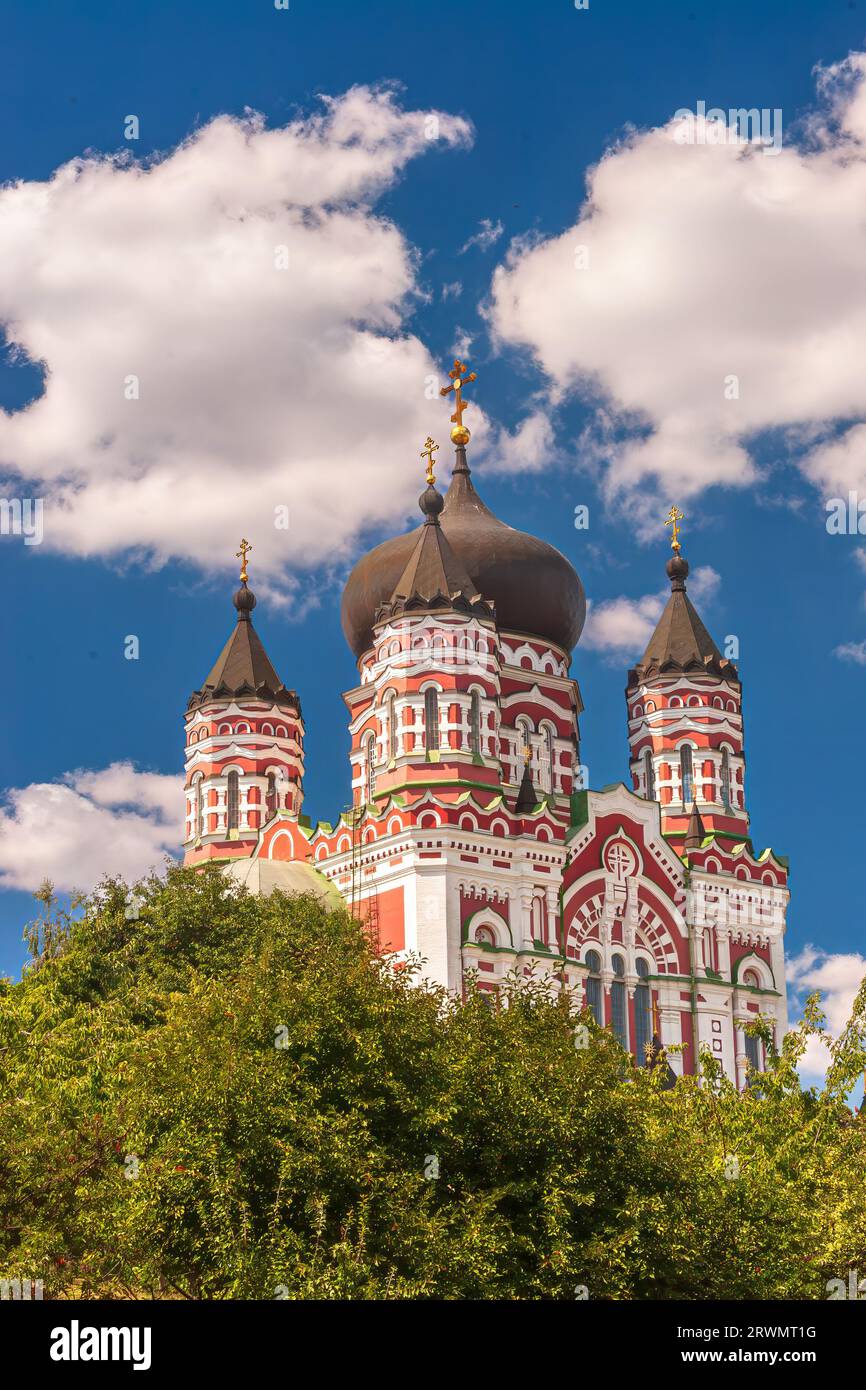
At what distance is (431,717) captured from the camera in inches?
1465

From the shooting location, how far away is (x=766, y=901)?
139 feet

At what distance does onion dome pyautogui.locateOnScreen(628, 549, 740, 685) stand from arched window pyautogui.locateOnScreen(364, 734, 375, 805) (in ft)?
27.8

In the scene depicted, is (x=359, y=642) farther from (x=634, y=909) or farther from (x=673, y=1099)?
(x=673, y=1099)

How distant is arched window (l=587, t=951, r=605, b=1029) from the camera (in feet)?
124

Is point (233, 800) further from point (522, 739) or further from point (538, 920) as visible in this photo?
point (538, 920)

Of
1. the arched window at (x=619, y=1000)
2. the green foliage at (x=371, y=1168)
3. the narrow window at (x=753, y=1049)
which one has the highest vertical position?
the arched window at (x=619, y=1000)

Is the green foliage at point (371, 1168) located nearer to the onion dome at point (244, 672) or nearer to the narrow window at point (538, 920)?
the narrow window at point (538, 920)

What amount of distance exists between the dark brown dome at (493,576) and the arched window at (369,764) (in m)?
3.40

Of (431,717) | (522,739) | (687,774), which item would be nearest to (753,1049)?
(687,774)

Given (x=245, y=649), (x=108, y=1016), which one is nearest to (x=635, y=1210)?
(x=108, y=1016)

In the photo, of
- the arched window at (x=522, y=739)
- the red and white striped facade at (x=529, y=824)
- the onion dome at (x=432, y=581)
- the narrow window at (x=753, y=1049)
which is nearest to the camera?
the red and white striped facade at (x=529, y=824)

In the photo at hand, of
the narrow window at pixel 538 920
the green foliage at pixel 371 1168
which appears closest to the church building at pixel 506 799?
the narrow window at pixel 538 920

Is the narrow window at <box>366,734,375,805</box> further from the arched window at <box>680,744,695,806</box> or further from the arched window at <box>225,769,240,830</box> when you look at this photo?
the arched window at <box>680,744,695,806</box>

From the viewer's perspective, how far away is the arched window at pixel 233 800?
1759 inches
